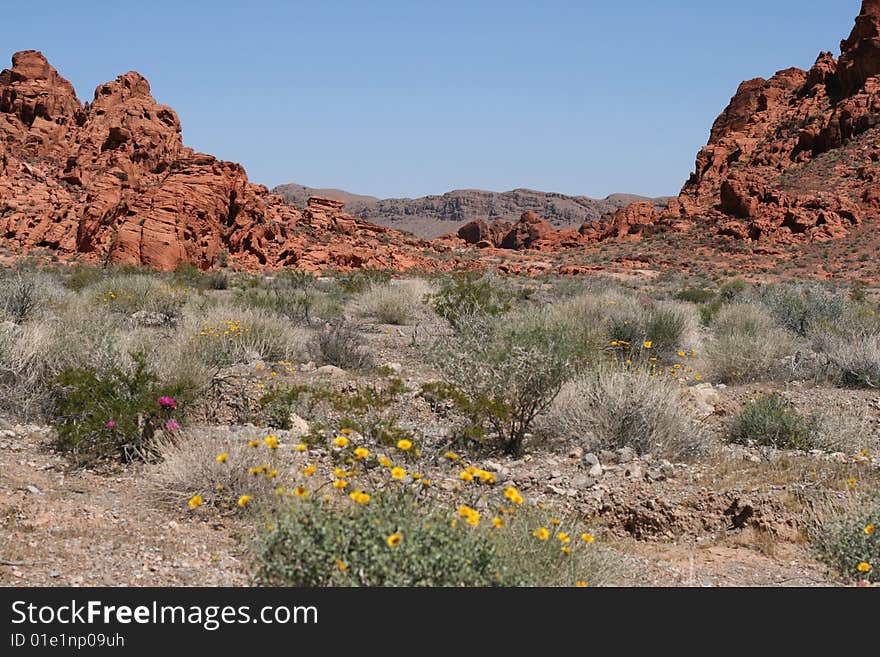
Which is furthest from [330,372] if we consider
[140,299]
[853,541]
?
[140,299]

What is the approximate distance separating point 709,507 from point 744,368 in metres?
5.33

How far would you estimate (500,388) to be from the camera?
6.84 meters

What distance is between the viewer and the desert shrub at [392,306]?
51.3ft

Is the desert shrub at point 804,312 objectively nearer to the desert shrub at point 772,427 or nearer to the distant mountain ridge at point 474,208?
the desert shrub at point 772,427

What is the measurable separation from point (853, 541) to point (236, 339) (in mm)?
A: 7577

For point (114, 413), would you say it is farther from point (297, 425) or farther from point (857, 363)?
point (857, 363)

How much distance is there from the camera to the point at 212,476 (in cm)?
531

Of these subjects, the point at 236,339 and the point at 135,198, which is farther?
the point at 135,198

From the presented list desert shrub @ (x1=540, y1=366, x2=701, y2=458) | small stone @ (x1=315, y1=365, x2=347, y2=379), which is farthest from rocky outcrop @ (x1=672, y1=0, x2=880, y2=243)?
desert shrub @ (x1=540, y1=366, x2=701, y2=458)

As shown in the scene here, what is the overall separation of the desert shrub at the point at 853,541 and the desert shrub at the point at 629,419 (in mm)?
1737

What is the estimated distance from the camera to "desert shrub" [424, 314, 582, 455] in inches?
266

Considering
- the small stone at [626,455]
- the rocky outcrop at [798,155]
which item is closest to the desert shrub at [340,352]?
the small stone at [626,455]
